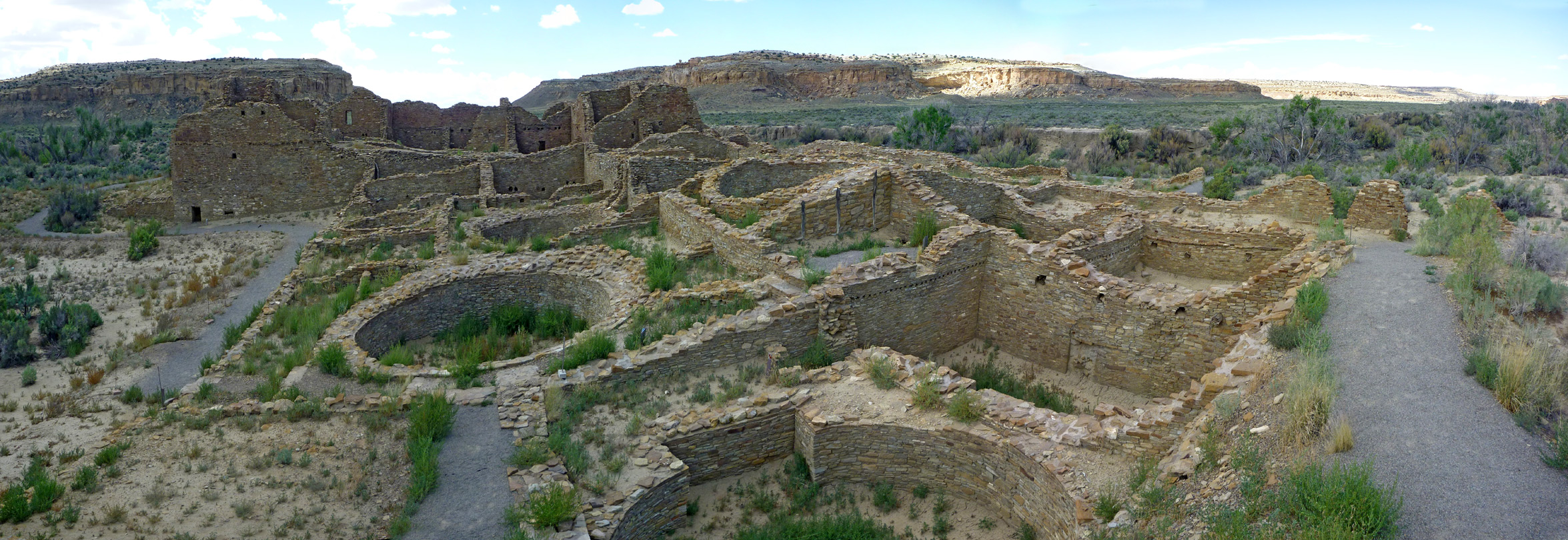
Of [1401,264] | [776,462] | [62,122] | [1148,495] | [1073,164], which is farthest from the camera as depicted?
[62,122]

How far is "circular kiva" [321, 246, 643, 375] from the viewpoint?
1164 cm

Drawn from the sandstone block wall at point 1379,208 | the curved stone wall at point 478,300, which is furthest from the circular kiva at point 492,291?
the sandstone block wall at point 1379,208

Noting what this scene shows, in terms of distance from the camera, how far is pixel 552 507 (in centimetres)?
652

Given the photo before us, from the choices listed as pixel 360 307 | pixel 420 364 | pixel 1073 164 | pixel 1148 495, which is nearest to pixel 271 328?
pixel 360 307

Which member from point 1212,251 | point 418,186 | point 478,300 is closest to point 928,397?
point 1212,251

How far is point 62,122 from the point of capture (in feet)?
208

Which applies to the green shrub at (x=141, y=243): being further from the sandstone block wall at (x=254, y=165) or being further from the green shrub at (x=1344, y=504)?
the green shrub at (x=1344, y=504)

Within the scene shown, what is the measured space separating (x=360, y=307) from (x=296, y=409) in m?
3.77

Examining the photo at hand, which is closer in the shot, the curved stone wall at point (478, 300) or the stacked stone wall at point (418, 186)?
the curved stone wall at point (478, 300)

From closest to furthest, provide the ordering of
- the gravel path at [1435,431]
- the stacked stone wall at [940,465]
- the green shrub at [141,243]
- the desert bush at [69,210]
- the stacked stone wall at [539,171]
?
1. the gravel path at [1435,431]
2. the stacked stone wall at [940,465]
3. the green shrub at [141,243]
4. the desert bush at [69,210]
5. the stacked stone wall at [539,171]

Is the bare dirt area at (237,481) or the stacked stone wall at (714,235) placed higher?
the stacked stone wall at (714,235)

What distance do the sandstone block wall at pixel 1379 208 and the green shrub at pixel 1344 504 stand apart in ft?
33.2

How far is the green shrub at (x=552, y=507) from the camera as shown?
256 inches

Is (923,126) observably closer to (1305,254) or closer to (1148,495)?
(1305,254)
